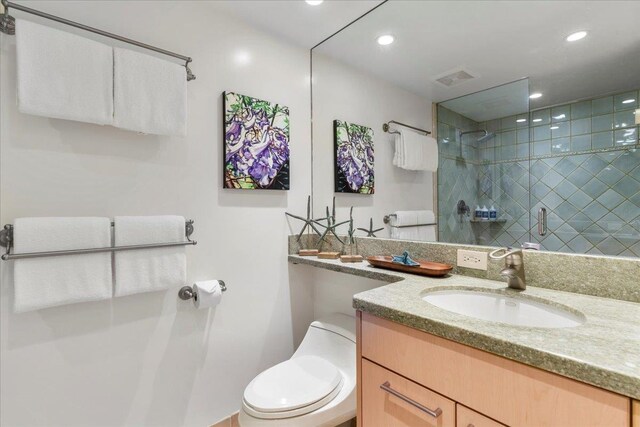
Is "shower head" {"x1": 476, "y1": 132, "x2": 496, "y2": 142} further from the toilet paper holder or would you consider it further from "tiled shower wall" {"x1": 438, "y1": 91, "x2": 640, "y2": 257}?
the toilet paper holder

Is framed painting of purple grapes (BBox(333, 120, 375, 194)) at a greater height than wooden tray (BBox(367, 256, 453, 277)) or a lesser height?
greater

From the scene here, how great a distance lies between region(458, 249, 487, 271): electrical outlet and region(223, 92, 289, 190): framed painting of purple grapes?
3.45ft

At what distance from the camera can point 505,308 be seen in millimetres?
1072

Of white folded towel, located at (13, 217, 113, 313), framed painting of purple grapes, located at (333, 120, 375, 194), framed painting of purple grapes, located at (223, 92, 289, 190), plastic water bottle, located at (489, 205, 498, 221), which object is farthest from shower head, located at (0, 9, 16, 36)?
plastic water bottle, located at (489, 205, 498, 221)

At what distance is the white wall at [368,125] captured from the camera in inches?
66.1

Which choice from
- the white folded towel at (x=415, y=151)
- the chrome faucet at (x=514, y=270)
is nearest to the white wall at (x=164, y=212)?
the white folded towel at (x=415, y=151)

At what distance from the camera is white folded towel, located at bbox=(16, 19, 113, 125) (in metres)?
1.06

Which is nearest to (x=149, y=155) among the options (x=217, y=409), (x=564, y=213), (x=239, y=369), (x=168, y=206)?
(x=168, y=206)

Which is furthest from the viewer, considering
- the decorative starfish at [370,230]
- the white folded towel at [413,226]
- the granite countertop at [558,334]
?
the decorative starfish at [370,230]

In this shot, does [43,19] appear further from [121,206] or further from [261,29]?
[261,29]

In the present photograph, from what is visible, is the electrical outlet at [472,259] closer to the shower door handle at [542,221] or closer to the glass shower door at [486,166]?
the glass shower door at [486,166]

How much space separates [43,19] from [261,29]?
1.02m

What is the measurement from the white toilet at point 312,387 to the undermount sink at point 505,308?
59cm

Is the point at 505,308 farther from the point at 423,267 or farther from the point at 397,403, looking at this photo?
the point at 397,403
